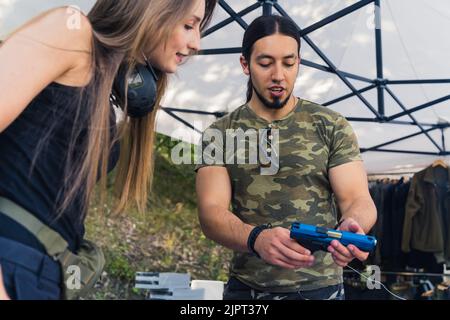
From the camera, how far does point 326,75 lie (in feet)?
7.46

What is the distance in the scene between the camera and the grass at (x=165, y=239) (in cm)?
223

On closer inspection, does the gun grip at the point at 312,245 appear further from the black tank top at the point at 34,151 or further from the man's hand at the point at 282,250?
the black tank top at the point at 34,151

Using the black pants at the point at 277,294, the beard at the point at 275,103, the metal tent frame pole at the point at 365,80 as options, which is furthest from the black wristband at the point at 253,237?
the metal tent frame pole at the point at 365,80

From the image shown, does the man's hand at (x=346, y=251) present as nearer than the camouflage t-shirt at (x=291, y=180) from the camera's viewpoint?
Yes

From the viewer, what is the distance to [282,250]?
3.09 ft

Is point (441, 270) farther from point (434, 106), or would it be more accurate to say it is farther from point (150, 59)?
point (150, 59)

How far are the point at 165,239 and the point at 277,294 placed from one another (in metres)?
1.43

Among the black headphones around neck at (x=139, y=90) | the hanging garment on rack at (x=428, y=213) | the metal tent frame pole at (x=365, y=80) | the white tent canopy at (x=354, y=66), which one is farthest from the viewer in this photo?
the hanging garment on rack at (x=428, y=213)

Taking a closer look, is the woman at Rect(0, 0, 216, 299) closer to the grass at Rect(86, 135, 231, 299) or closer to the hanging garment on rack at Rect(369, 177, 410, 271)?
the grass at Rect(86, 135, 231, 299)

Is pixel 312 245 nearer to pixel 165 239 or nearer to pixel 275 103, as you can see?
pixel 275 103

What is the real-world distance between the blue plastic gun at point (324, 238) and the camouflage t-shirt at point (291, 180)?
0.54 ft

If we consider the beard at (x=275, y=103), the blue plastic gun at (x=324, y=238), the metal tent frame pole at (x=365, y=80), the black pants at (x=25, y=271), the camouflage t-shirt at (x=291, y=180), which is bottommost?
the black pants at (x=25, y=271)

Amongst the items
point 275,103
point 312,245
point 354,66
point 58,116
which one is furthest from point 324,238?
point 354,66

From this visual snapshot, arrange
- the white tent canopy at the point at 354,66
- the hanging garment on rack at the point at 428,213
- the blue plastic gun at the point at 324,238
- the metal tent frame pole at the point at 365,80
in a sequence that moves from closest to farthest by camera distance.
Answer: the blue plastic gun at the point at 324,238 → the metal tent frame pole at the point at 365,80 → the white tent canopy at the point at 354,66 → the hanging garment on rack at the point at 428,213
